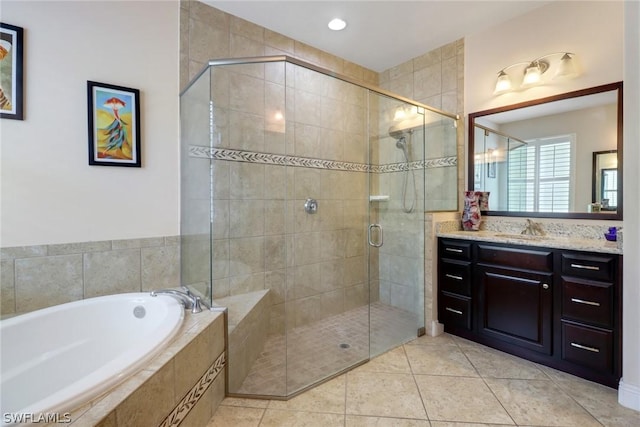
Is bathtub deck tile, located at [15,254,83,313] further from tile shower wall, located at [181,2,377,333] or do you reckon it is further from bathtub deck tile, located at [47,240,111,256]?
tile shower wall, located at [181,2,377,333]

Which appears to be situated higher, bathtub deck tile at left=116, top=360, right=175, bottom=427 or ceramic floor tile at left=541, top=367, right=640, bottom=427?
bathtub deck tile at left=116, top=360, right=175, bottom=427

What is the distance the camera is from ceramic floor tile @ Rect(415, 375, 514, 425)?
1.56m

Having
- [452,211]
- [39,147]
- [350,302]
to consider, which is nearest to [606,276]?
[452,211]

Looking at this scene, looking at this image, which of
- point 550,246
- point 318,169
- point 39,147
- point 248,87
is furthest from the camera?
point 318,169

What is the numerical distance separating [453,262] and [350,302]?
104 cm

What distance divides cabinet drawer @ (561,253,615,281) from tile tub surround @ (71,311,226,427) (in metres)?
2.24

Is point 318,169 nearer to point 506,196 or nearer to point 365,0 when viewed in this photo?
point 365,0

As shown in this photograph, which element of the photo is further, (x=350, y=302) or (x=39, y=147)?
(x=350, y=302)

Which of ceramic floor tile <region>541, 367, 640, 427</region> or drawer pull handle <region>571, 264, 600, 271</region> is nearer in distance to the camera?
ceramic floor tile <region>541, 367, 640, 427</region>

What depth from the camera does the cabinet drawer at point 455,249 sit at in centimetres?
236

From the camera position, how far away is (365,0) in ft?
7.40

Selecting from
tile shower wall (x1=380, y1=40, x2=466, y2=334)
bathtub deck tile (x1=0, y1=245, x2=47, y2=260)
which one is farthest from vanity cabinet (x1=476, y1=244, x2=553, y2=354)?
bathtub deck tile (x1=0, y1=245, x2=47, y2=260)

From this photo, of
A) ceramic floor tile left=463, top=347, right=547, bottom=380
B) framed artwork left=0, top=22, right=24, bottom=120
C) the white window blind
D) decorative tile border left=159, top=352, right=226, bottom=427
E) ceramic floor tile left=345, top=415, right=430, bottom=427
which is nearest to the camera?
decorative tile border left=159, top=352, right=226, bottom=427

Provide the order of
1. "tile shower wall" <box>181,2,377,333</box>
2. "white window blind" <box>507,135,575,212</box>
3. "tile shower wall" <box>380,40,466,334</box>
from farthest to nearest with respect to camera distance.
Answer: "tile shower wall" <box>380,40,466,334</box>
"white window blind" <box>507,135,575,212</box>
"tile shower wall" <box>181,2,377,333</box>
